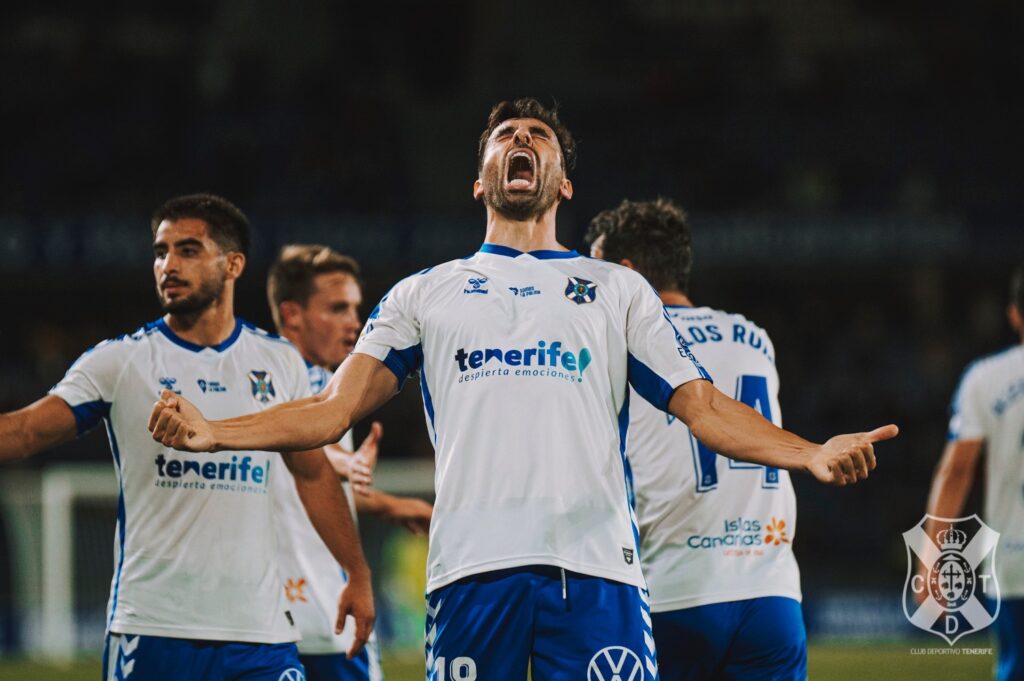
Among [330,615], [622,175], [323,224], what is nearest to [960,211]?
[622,175]

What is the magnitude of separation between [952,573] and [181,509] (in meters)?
3.31

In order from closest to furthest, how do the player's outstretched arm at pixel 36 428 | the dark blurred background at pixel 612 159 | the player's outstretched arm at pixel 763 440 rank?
the player's outstretched arm at pixel 763 440 → the player's outstretched arm at pixel 36 428 → the dark blurred background at pixel 612 159

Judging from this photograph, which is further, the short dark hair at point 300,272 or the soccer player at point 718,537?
the short dark hair at point 300,272

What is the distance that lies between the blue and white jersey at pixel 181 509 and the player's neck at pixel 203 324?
0.29ft

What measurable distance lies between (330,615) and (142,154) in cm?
1566

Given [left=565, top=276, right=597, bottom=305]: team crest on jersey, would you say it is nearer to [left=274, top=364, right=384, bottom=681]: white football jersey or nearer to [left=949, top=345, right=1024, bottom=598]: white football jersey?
[left=274, top=364, right=384, bottom=681]: white football jersey

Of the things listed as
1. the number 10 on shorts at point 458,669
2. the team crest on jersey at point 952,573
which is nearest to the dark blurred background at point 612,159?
the team crest on jersey at point 952,573

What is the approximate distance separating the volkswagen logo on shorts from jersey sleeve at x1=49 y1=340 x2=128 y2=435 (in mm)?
2293

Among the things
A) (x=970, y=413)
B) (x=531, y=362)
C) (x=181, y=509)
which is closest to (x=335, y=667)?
(x=181, y=509)

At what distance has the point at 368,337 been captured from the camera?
173 inches

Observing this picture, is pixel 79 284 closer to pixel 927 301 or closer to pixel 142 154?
pixel 142 154

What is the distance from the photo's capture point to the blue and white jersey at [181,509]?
504 cm

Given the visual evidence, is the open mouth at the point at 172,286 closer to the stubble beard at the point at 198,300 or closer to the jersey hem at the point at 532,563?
the stubble beard at the point at 198,300

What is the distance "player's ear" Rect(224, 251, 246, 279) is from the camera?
554cm
